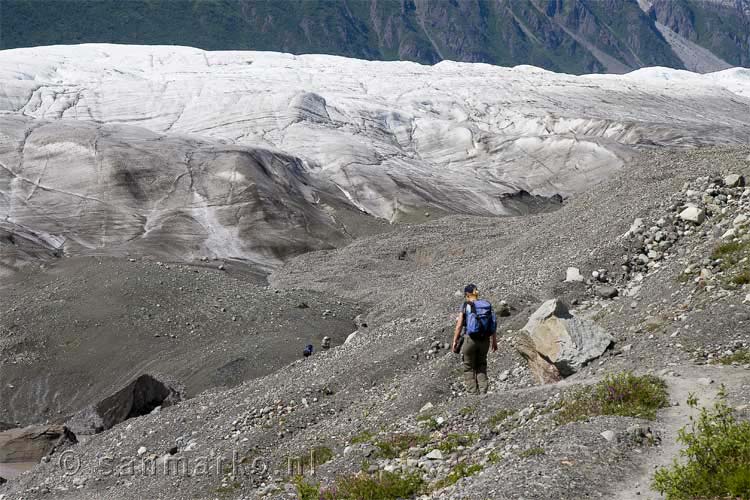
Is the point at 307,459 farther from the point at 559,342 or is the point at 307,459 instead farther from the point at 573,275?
the point at 573,275

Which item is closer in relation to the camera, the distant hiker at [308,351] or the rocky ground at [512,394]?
the rocky ground at [512,394]

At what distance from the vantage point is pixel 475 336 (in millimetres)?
15250

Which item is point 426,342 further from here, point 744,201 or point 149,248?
point 149,248

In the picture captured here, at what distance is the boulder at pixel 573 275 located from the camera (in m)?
22.8

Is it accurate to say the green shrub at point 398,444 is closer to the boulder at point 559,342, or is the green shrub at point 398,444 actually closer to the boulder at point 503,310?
the boulder at point 559,342

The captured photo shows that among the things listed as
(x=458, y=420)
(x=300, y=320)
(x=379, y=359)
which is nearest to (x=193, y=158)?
(x=300, y=320)

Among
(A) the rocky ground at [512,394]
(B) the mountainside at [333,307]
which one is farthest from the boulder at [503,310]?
(A) the rocky ground at [512,394]

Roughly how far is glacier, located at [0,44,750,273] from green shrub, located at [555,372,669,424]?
127 feet

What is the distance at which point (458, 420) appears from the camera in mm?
14383

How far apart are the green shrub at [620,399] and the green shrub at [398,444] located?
2.45 meters

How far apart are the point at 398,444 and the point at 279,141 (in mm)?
74880

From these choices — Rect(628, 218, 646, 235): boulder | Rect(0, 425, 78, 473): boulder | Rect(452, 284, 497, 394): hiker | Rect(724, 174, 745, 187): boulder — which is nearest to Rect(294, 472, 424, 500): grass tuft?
Rect(452, 284, 497, 394): hiker

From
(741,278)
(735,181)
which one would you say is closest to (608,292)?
(735,181)

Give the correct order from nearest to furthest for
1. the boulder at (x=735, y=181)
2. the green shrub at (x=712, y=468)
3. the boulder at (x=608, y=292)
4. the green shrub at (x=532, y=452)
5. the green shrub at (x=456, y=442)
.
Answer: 1. the green shrub at (x=712, y=468)
2. the green shrub at (x=532, y=452)
3. the green shrub at (x=456, y=442)
4. the boulder at (x=608, y=292)
5. the boulder at (x=735, y=181)
